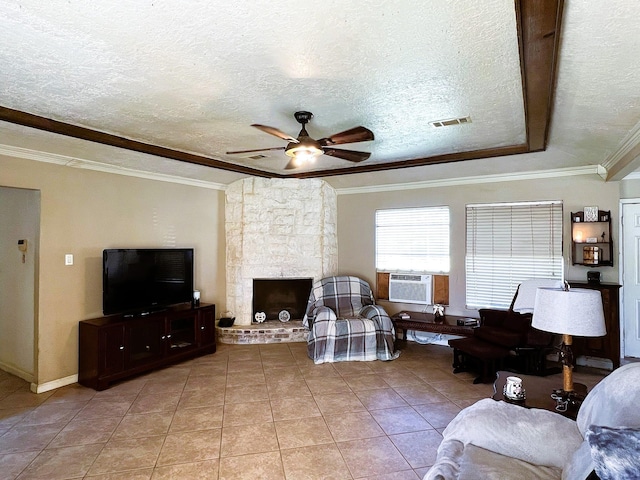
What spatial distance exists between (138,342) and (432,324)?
11.4 ft

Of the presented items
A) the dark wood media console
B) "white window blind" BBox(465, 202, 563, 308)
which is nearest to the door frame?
"white window blind" BBox(465, 202, 563, 308)

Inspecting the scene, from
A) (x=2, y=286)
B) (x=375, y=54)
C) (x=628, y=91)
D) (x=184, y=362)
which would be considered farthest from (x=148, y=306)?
(x=628, y=91)

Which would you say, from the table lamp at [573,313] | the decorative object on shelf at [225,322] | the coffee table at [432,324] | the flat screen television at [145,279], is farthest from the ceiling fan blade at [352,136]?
the decorative object on shelf at [225,322]

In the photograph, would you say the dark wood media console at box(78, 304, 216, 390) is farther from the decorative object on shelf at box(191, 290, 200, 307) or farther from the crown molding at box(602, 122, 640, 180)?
the crown molding at box(602, 122, 640, 180)

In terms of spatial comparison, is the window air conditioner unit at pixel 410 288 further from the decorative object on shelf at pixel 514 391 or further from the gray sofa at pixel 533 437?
the gray sofa at pixel 533 437

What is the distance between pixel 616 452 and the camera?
1153 mm

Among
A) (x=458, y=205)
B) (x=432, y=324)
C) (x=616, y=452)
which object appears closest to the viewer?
(x=616, y=452)

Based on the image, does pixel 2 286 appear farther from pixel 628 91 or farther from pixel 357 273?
pixel 628 91

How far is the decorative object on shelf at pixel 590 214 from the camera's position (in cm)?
432

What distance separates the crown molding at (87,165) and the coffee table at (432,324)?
11.1 ft

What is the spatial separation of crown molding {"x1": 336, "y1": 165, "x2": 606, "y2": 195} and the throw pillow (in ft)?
13.4

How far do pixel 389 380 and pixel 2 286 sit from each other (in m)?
4.51

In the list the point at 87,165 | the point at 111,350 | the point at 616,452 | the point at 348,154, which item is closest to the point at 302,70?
the point at 348,154

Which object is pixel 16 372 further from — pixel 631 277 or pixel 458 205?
pixel 631 277
